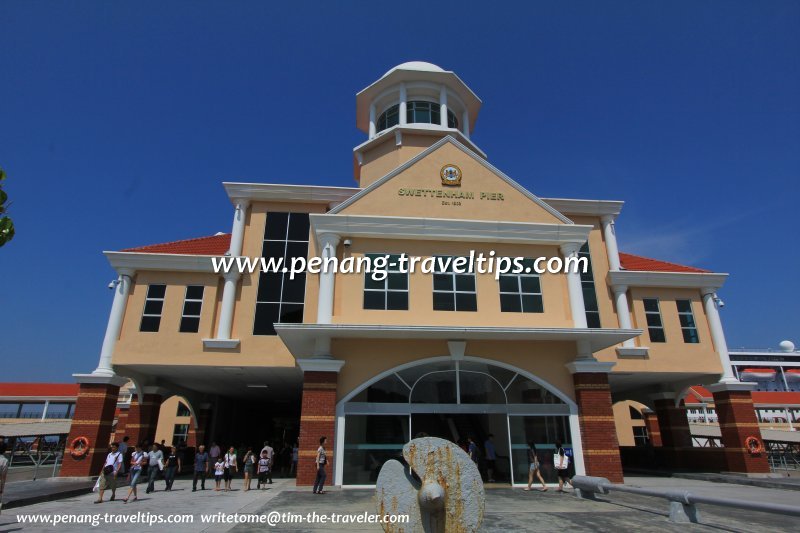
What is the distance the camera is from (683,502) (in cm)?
948

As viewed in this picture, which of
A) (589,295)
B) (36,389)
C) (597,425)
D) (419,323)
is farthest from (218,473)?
(36,389)

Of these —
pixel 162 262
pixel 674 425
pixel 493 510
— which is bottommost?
pixel 493 510

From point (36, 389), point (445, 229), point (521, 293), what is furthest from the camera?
point (36, 389)

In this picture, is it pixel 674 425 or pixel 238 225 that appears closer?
pixel 238 225

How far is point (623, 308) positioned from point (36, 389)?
46749 millimetres

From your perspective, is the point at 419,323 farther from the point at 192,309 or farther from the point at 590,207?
the point at 590,207

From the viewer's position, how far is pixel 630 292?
69.9 feet

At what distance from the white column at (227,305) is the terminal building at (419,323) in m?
0.06

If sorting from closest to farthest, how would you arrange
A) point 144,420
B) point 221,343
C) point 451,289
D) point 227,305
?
point 451,289 < point 221,343 < point 227,305 < point 144,420

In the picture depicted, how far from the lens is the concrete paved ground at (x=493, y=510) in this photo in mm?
8914

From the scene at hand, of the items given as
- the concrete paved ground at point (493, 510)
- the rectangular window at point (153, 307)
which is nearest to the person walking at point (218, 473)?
the concrete paved ground at point (493, 510)

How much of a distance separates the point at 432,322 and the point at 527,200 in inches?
239

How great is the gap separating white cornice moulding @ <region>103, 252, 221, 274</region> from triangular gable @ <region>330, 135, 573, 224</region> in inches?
264

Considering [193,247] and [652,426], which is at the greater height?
[193,247]
